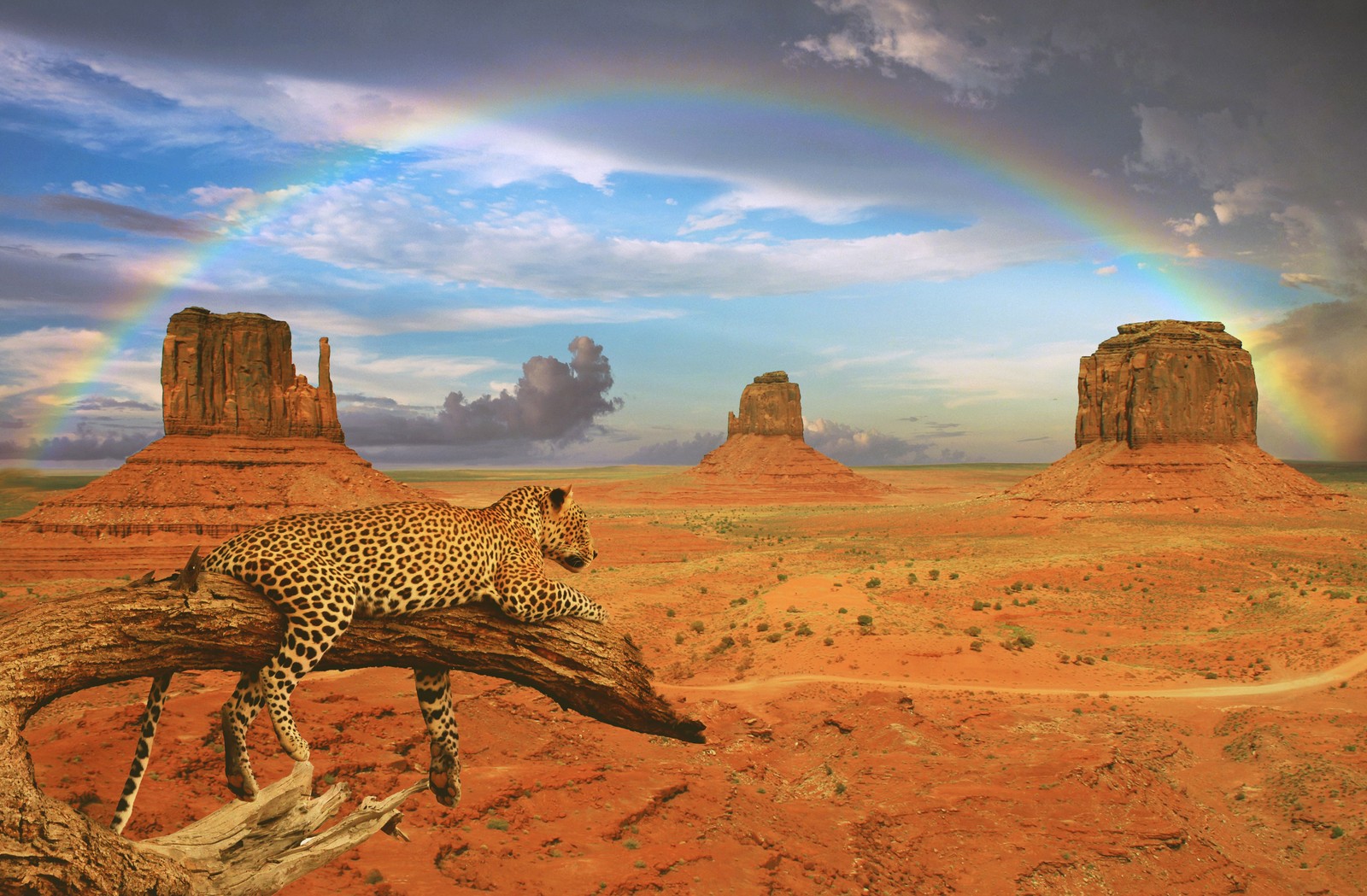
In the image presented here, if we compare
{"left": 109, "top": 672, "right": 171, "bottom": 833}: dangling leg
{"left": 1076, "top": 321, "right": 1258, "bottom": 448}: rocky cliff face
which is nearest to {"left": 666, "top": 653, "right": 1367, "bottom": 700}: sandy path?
{"left": 109, "top": 672, "right": 171, "bottom": 833}: dangling leg

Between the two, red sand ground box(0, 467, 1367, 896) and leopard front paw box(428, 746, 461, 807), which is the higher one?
leopard front paw box(428, 746, 461, 807)

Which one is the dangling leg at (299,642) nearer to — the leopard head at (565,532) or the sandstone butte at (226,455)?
the leopard head at (565,532)

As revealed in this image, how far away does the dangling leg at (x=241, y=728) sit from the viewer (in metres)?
5.23

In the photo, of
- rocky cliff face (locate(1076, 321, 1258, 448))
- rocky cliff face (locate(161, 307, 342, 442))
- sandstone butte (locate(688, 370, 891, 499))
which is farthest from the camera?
sandstone butte (locate(688, 370, 891, 499))

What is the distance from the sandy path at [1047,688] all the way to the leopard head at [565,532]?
13.8m

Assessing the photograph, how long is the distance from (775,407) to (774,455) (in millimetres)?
10264

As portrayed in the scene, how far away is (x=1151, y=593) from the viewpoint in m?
37.0

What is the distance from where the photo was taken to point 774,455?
138000 millimetres

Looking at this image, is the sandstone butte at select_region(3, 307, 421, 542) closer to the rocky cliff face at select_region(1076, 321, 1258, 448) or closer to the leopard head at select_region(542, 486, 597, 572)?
the leopard head at select_region(542, 486, 597, 572)

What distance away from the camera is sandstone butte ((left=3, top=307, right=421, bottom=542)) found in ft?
188

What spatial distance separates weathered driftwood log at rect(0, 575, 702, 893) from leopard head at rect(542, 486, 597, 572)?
0.96m

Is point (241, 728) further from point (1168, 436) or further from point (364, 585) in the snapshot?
point (1168, 436)

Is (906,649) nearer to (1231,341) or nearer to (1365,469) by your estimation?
(1231,341)

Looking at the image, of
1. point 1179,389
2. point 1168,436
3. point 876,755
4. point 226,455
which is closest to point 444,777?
point 876,755
